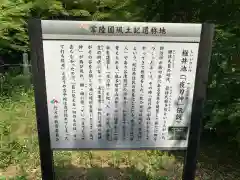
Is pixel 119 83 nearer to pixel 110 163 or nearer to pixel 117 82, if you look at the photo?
pixel 117 82

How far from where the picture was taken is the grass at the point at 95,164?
3.72 metres

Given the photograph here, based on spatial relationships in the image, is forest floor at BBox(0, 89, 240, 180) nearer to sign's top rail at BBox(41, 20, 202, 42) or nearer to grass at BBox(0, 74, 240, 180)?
grass at BBox(0, 74, 240, 180)

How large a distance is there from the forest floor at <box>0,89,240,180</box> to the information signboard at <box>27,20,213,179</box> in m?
1.06

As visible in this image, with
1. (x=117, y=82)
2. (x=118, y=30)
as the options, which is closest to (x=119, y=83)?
(x=117, y=82)

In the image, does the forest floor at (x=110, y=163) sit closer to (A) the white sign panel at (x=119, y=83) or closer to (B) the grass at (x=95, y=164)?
(B) the grass at (x=95, y=164)

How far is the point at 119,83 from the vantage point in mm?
2676

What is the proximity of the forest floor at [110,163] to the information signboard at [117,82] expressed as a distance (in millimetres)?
1055

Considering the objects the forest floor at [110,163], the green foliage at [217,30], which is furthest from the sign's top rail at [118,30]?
the forest floor at [110,163]

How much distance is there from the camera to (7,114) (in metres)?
5.20

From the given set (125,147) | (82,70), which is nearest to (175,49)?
(82,70)

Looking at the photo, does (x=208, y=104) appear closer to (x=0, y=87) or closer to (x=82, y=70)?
(x=82, y=70)

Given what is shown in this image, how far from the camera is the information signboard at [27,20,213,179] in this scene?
252 centimetres

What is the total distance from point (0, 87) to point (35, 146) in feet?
9.99

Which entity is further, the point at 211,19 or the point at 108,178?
the point at 211,19
